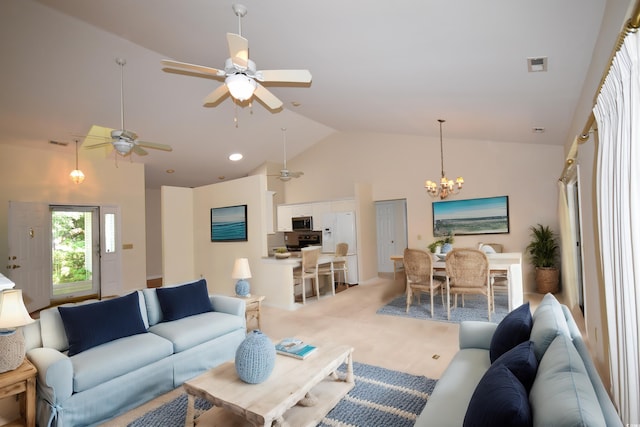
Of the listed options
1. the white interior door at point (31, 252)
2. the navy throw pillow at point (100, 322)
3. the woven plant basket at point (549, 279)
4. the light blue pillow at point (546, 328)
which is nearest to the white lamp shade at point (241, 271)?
the navy throw pillow at point (100, 322)

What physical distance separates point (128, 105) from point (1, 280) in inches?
140

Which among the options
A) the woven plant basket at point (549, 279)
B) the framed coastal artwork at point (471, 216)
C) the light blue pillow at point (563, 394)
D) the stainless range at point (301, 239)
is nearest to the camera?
the light blue pillow at point (563, 394)

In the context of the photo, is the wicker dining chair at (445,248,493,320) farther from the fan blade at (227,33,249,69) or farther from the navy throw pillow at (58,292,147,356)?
the navy throw pillow at (58,292,147,356)

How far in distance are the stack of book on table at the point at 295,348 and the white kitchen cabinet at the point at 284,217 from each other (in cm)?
643

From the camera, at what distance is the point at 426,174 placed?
24.0ft

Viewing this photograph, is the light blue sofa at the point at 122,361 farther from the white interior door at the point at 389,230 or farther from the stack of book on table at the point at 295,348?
the white interior door at the point at 389,230

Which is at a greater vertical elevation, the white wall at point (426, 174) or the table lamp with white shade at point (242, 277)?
the white wall at point (426, 174)

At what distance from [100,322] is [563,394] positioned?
305 centimetres

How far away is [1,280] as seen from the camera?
259 centimetres

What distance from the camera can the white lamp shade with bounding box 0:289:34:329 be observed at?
2.20 m

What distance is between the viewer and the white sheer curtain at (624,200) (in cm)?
135

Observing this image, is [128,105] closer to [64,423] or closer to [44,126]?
[44,126]

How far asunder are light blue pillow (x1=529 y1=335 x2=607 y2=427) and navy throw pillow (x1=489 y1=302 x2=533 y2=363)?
1.63 feet

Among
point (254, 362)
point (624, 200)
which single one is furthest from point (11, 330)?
point (624, 200)
